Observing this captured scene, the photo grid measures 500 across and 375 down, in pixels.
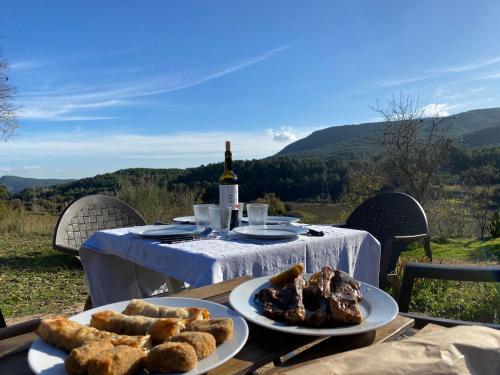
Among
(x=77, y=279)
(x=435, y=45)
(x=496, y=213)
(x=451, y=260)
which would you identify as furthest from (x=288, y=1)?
(x=435, y=45)

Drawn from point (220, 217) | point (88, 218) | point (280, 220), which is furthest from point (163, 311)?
point (88, 218)

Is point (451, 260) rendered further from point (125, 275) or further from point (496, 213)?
point (125, 275)

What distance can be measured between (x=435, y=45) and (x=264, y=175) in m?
6.19

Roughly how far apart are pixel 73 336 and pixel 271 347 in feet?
1.13

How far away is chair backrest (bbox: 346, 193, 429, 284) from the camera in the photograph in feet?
9.87

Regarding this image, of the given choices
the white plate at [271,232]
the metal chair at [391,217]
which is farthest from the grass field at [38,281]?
the metal chair at [391,217]

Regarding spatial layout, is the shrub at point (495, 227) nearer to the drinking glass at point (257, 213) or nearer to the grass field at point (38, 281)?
the grass field at point (38, 281)

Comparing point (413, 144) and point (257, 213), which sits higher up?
point (413, 144)

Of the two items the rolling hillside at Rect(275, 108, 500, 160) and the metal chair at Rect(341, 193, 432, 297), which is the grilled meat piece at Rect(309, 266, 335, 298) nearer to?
the metal chair at Rect(341, 193, 432, 297)

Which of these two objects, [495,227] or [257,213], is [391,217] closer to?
[257,213]

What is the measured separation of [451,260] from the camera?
220 inches

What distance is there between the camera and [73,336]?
69cm

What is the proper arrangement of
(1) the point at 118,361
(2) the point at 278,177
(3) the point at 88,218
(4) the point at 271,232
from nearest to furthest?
(1) the point at 118,361, (4) the point at 271,232, (3) the point at 88,218, (2) the point at 278,177

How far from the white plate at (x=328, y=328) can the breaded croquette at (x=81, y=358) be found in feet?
1.03
